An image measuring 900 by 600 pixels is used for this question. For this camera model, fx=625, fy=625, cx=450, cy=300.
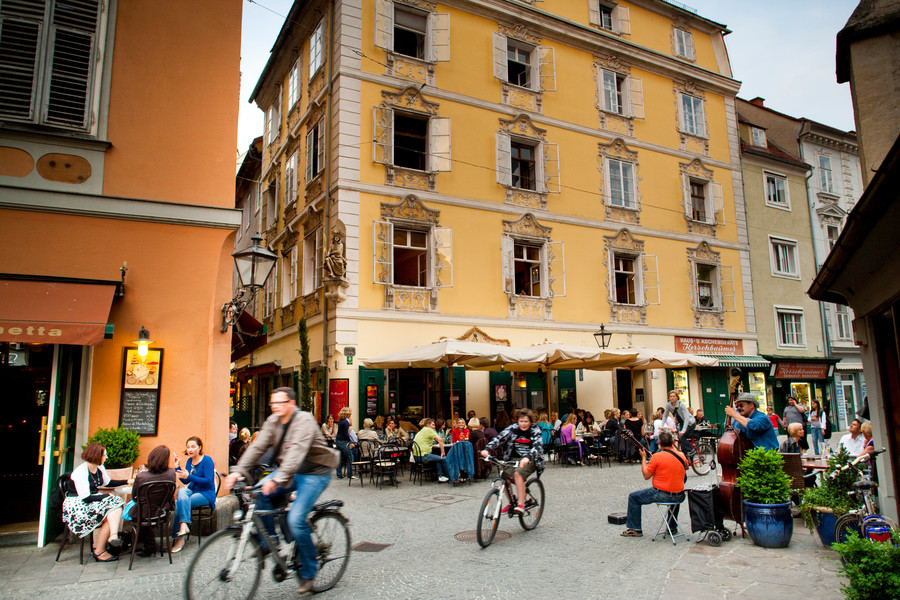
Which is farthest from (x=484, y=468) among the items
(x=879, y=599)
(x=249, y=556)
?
(x=879, y=599)

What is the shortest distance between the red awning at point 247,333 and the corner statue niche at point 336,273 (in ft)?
10.8

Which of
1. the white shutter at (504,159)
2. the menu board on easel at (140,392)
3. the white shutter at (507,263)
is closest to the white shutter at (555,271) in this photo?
the white shutter at (507,263)

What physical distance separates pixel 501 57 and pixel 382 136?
539 cm

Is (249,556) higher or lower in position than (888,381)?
lower

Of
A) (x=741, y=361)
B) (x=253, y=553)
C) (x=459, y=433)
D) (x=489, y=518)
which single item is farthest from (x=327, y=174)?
(x=741, y=361)

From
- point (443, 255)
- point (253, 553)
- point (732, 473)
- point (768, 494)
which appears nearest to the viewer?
point (253, 553)

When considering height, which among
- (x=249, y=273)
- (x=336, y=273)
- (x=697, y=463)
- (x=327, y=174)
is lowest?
(x=697, y=463)

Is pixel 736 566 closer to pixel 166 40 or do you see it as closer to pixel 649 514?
pixel 649 514

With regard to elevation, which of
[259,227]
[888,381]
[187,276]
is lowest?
[888,381]

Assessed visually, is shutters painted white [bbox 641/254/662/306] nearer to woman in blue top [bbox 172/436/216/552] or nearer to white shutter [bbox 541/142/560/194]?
white shutter [bbox 541/142/560/194]

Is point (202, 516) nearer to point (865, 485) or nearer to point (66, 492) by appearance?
point (66, 492)

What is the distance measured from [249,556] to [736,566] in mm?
4613

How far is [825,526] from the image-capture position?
670 centimetres

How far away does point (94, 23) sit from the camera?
8.66 meters
